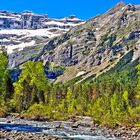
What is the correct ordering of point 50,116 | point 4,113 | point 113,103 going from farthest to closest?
point 113,103, point 50,116, point 4,113

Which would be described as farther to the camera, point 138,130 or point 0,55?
point 0,55

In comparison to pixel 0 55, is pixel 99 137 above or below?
below

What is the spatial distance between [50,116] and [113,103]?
23.3m

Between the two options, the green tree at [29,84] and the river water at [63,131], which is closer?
the river water at [63,131]

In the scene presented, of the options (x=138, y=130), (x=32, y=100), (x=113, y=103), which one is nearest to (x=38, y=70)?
(x=32, y=100)

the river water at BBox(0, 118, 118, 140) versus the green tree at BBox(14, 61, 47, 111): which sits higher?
the green tree at BBox(14, 61, 47, 111)

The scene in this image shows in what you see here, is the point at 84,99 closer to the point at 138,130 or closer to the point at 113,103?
the point at 113,103

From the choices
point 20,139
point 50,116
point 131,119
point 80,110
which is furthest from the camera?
point 80,110

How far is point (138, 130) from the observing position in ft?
227

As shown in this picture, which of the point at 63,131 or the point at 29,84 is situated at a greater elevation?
the point at 29,84

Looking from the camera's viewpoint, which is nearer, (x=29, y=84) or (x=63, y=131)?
(x=63, y=131)

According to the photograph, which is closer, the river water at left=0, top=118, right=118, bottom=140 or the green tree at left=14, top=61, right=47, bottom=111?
the river water at left=0, top=118, right=118, bottom=140

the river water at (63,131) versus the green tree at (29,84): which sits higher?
the green tree at (29,84)

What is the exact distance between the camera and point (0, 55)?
74562mm
